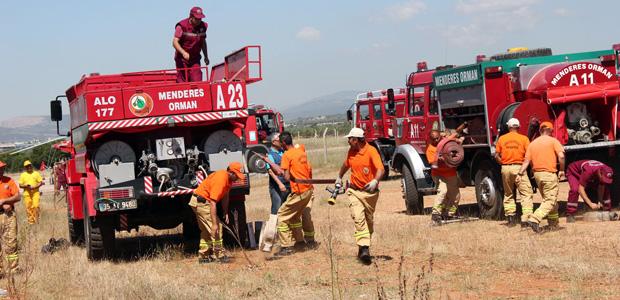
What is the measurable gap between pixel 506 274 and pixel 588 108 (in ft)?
19.1

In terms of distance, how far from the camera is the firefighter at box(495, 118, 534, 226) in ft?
48.0

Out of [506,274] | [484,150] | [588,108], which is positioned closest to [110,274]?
[506,274]

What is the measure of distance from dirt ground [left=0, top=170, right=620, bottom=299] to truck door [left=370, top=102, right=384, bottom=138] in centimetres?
1310

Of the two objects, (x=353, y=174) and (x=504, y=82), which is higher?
(x=504, y=82)

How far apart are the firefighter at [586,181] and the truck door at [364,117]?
15101 millimetres

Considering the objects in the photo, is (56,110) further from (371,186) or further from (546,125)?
(546,125)

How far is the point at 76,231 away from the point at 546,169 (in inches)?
325

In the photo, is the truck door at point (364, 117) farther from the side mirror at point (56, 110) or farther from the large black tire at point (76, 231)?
the side mirror at point (56, 110)

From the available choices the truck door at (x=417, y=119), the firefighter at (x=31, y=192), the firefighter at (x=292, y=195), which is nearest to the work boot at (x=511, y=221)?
the firefighter at (x=292, y=195)

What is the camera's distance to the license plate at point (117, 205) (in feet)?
43.4

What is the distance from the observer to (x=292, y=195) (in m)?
13.5

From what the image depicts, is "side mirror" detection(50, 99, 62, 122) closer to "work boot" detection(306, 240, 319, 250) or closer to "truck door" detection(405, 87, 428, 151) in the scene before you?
"work boot" detection(306, 240, 319, 250)

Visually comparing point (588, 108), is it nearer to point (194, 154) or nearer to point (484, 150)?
point (484, 150)

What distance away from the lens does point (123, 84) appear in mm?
15180
